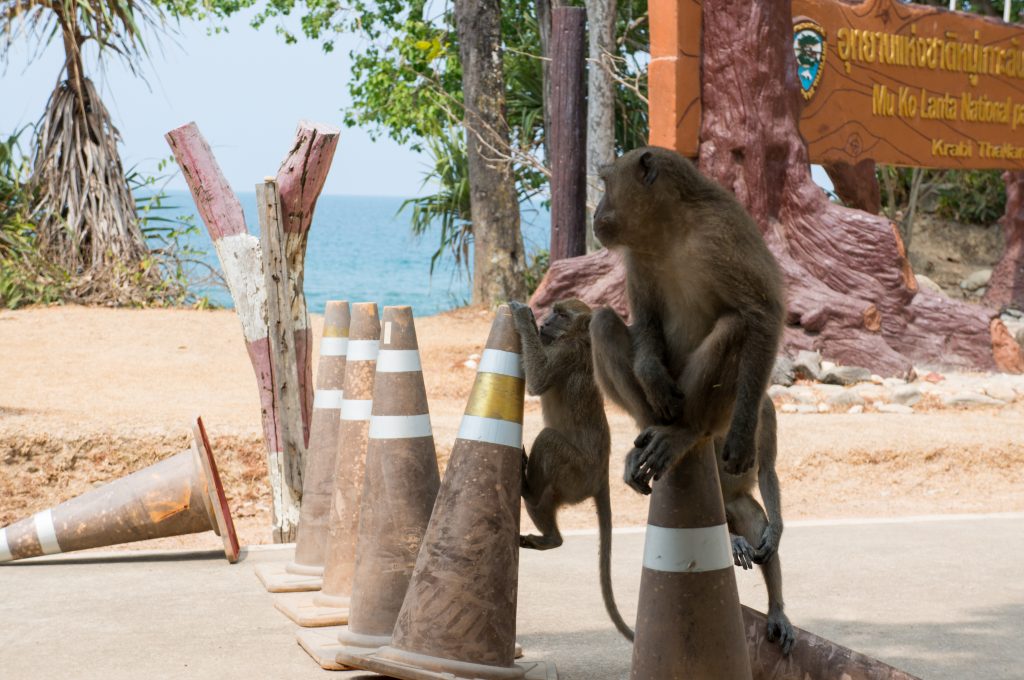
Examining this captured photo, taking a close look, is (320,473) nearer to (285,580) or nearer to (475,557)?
(285,580)

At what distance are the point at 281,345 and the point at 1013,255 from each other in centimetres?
1179

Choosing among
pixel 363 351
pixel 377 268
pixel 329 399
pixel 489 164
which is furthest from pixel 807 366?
pixel 377 268

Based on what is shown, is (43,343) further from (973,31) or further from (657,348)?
(973,31)

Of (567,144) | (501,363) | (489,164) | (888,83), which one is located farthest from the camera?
(489,164)

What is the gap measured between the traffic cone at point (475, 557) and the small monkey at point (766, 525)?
714 millimetres

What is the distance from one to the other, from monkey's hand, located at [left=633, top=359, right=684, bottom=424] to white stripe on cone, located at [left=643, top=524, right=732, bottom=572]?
329 mm

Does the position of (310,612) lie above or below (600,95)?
below

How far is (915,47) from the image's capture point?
12820 mm

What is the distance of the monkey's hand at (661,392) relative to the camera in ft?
10.5

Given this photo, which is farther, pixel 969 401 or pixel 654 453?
pixel 969 401

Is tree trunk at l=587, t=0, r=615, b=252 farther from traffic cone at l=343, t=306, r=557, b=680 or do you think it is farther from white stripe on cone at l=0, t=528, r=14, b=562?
traffic cone at l=343, t=306, r=557, b=680

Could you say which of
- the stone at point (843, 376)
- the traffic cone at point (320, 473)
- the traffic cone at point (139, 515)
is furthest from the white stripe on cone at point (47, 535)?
the stone at point (843, 376)

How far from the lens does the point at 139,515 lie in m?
5.60

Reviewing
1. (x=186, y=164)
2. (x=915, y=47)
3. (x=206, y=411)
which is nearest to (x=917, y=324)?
(x=915, y=47)
